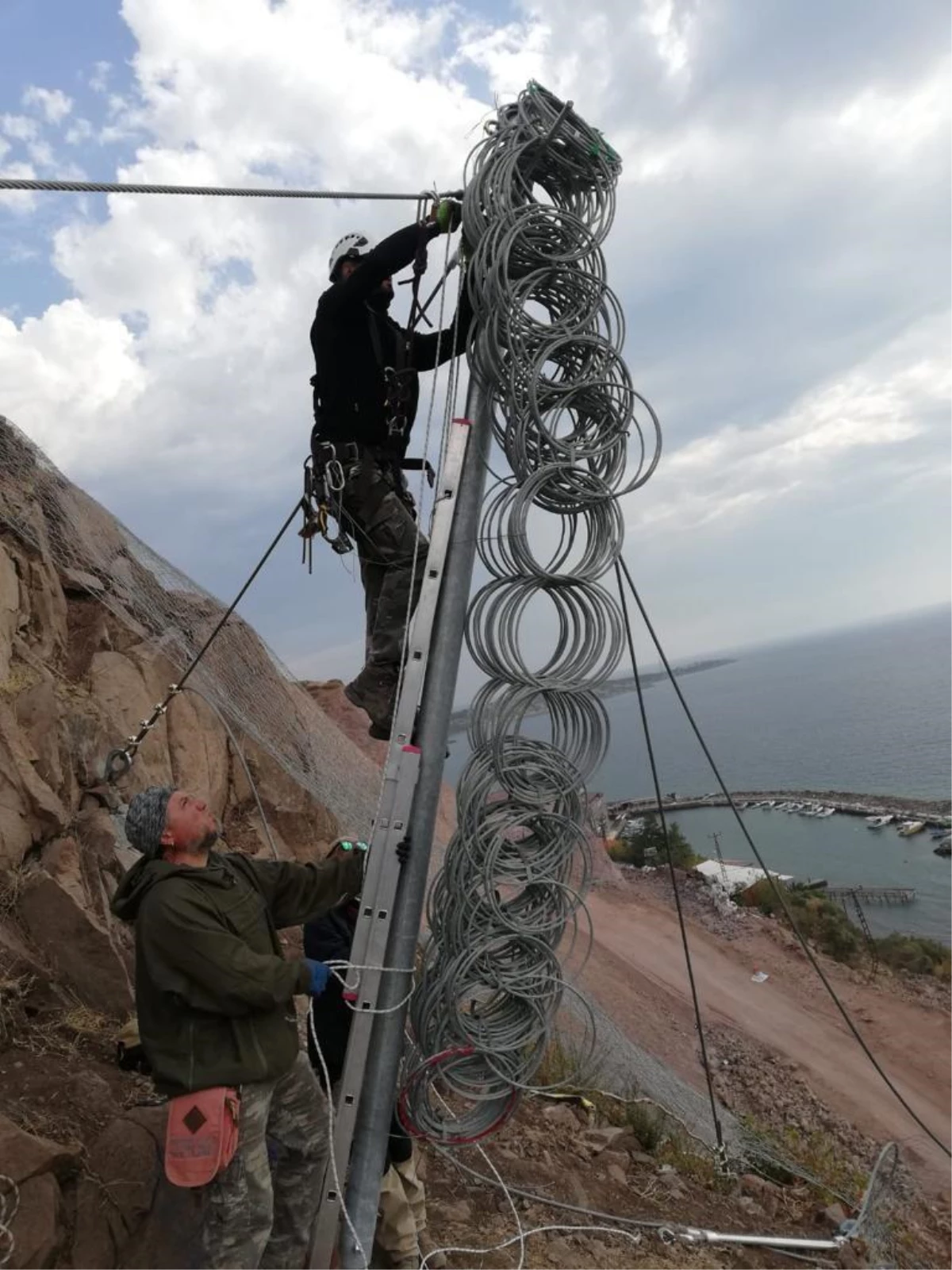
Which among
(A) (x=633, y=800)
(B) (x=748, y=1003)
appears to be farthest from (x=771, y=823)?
(B) (x=748, y=1003)

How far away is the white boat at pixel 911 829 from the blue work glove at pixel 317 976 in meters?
60.7

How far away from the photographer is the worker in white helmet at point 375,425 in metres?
3.86

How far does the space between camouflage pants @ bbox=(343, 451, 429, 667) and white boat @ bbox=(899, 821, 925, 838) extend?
196ft

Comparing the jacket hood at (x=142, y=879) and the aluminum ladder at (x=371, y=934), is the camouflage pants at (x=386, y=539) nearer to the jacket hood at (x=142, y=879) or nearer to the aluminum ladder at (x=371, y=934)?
the aluminum ladder at (x=371, y=934)

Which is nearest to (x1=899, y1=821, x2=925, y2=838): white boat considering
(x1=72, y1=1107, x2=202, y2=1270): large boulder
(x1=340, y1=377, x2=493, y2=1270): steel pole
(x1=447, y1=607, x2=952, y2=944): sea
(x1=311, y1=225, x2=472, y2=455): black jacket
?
(x1=447, y1=607, x2=952, y2=944): sea

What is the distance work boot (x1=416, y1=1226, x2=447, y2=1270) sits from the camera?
3.47 m

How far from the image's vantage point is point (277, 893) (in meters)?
3.09

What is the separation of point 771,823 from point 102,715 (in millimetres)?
66227

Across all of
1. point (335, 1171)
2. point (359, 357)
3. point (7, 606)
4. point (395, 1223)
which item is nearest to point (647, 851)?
point (7, 606)

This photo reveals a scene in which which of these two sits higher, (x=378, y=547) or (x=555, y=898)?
(x=378, y=547)

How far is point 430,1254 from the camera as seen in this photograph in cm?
335

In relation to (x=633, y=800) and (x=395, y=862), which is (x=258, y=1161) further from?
(x=633, y=800)

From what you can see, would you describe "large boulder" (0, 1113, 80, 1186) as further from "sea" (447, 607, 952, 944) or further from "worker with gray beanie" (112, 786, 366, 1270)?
"sea" (447, 607, 952, 944)

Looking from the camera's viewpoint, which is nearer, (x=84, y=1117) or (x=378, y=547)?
(x=84, y=1117)
